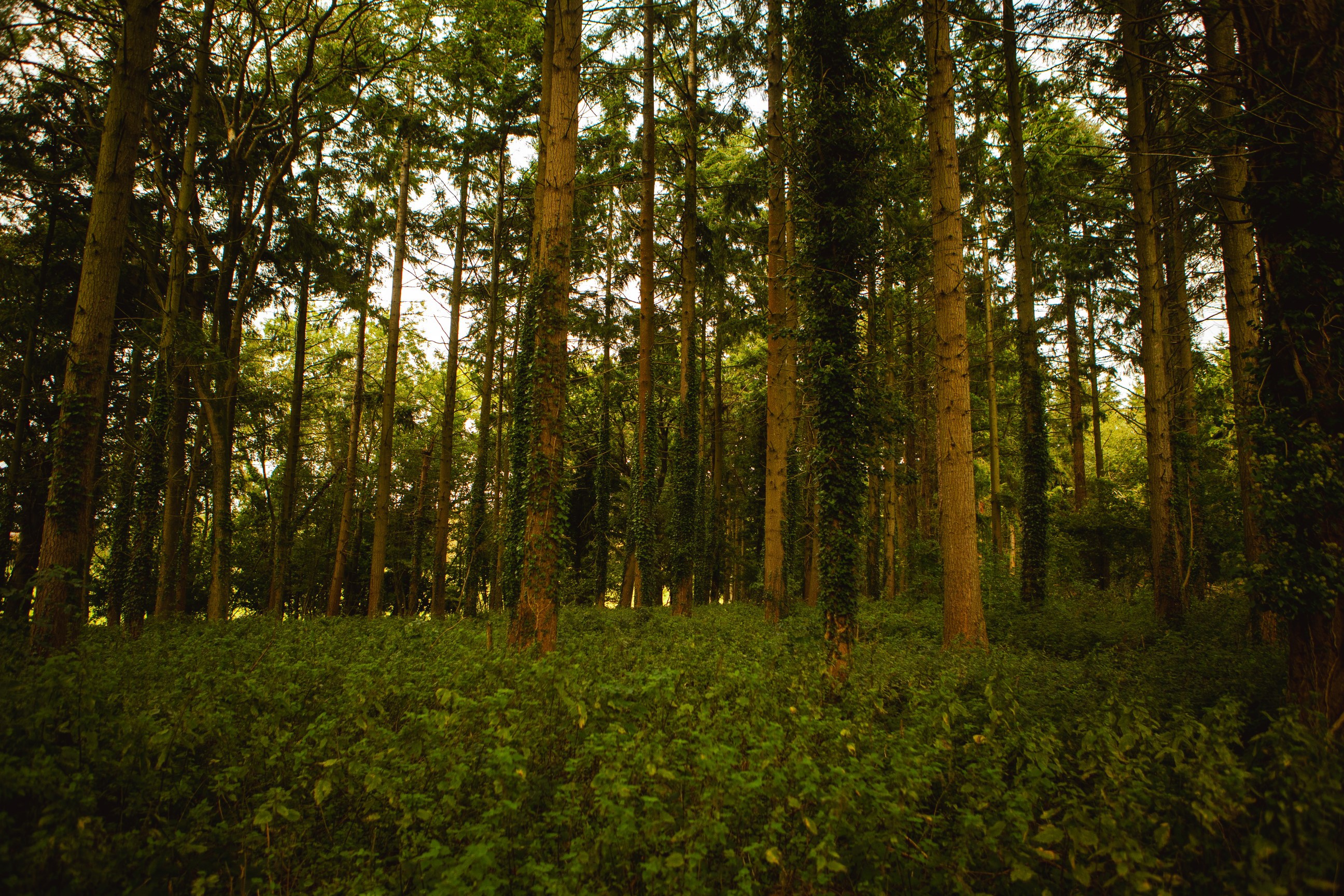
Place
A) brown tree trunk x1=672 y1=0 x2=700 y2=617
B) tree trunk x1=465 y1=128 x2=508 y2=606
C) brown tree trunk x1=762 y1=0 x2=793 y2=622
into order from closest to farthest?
brown tree trunk x1=762 y1=0 x2=793 y2=622 → brown tree trunk x1=672 y1=0 x2=700 y2=617 → tree trunk x1=465 y1=128 x2=508 y2=606

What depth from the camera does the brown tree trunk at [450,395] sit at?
15859 mm

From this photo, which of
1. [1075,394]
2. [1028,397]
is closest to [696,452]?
[1028,397]

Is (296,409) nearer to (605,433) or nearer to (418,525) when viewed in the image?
(418,525)

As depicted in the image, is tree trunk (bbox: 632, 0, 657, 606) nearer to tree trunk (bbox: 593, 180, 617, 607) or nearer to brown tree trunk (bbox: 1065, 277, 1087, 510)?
tree trunk (bbox: 593, 180, 617, 607)

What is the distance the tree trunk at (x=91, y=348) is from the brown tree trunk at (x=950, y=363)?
1036cm

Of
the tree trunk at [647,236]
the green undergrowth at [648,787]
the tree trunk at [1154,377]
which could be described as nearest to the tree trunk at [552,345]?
the green undergrowth at [648,787]

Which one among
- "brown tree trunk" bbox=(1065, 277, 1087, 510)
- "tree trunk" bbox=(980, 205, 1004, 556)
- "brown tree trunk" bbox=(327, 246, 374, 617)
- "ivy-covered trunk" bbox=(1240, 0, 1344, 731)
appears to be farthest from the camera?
"brown tree trunk" bbox=(1065, 277, 1087, 510)

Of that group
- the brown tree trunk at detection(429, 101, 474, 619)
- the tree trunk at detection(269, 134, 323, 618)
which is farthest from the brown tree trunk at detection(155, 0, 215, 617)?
the brown tree trunk at detection(429, 101, 474, 619)

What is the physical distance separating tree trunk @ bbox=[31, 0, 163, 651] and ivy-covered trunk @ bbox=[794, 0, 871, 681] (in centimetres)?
849

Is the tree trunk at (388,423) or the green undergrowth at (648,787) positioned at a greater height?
the tree trunk at (388,423)

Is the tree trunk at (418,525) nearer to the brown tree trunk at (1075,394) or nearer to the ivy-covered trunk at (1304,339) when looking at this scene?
the ivy-covered trunk at (1304,339)

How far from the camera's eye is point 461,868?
8.84ft

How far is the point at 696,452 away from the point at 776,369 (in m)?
4.78

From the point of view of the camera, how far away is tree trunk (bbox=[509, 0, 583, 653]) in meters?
7.79
